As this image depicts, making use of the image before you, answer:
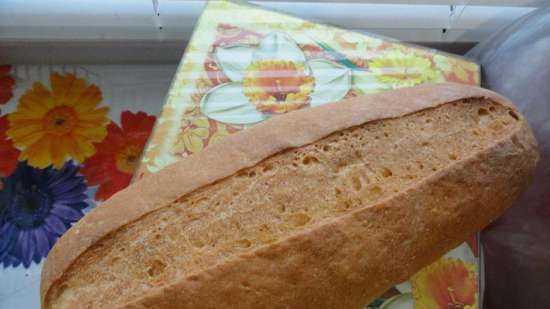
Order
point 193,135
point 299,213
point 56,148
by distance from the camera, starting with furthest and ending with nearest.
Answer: point 56,148 → point 193,135 → point 299,213

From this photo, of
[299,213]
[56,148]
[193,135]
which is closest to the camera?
[299,213]

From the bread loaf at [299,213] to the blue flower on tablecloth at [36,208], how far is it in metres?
0.28

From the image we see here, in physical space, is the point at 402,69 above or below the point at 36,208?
above

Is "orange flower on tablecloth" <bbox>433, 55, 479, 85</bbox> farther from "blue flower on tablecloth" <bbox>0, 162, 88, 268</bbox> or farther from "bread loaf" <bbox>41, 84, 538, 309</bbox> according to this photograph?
"blue flower on tablecloth" <bbox>0, 162, 88, 268</bbox>

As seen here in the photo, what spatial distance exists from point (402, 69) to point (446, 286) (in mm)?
413

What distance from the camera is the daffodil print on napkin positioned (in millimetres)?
983

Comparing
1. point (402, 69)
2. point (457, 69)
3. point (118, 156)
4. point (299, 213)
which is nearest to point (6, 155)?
point (118, 156)

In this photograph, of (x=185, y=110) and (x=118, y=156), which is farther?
(x=118, y=156)

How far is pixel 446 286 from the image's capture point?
966 mm

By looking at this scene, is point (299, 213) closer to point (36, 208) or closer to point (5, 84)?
point (36, 208)

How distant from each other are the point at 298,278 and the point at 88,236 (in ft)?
0.96

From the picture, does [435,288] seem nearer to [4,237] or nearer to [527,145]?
[527,145]

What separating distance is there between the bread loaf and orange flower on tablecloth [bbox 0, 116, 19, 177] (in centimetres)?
36

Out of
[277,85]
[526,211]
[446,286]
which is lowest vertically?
[446,286]
